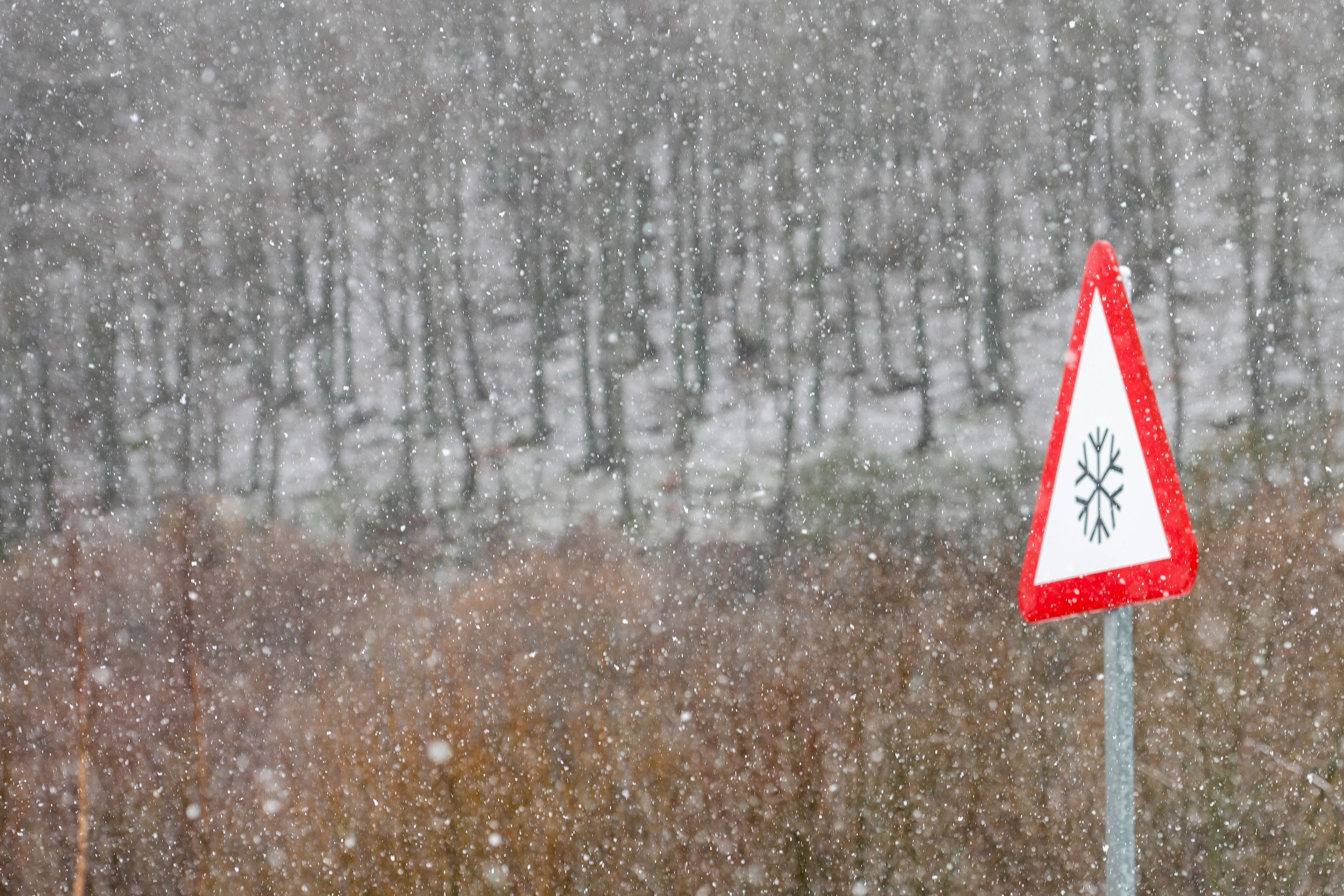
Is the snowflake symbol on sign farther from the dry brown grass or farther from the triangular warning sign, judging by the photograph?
the dry brown grass

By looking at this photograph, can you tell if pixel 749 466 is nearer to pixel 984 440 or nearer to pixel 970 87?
pixel 984 440

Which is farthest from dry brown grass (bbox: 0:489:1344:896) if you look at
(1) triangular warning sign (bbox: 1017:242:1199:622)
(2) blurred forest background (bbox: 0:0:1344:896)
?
(1) triangular warning sign (bbox: 1017:242:1199:622)

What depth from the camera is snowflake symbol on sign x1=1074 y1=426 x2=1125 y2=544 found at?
5.45 ft

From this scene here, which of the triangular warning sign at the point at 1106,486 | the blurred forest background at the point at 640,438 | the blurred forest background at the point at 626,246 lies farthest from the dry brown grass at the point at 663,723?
the triangular warning sign at the point at 1106,486

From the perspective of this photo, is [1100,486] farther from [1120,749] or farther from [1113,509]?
[1120,749]

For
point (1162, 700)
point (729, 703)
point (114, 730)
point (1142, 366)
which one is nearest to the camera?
point (1142, 366)

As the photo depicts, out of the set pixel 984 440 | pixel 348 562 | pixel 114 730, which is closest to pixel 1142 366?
pixel 984 440

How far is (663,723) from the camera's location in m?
3.47

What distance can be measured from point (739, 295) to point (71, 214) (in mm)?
2666

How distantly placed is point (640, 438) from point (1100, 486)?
2.07 m

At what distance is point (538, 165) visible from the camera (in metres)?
3.64

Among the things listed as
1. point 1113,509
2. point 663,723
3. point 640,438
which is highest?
point 1113,509

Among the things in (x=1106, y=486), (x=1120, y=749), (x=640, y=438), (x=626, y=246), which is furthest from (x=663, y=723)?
(x=1106, y=486)

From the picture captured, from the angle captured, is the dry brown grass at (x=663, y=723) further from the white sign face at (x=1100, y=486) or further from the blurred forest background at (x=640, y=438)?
the white sign face at (x=1100, y=486)
